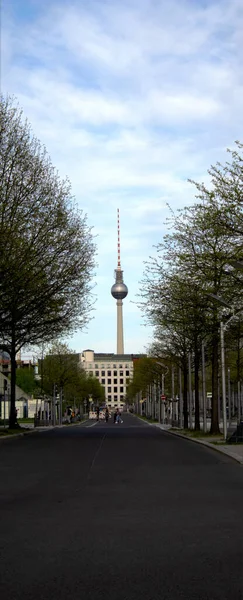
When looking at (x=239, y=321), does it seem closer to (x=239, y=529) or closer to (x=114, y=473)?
(x=114, y=473)

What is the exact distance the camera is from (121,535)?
28.9 feet

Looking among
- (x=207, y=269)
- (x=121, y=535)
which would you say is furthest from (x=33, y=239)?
(x=121, y=535)

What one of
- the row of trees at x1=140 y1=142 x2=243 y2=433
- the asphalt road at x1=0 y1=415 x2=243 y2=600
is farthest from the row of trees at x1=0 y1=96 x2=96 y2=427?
the asphalt road at x1=0 y1=415 x2=243 y2=600

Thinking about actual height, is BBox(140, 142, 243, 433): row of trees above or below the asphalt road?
above

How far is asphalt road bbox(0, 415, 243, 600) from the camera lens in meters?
6.25

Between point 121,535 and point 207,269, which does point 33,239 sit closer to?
Answer: point 207,269

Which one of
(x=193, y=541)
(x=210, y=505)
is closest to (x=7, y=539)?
(x=193, y=541)

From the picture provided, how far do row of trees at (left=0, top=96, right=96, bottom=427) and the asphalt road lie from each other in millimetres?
17467

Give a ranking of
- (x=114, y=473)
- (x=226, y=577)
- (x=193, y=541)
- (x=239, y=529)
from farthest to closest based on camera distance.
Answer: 1. (x=114, y=473)
2. (x=239, y=529)
3. (x=193, y=541)
4. (x=226, y=577)

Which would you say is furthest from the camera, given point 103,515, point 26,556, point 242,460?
point 242,460

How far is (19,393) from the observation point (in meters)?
111

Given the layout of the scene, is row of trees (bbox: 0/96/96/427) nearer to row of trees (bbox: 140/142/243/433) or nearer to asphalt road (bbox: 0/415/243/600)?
row of trees (bbox: 140/142/243/433)

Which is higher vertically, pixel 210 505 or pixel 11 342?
pixel 11 342

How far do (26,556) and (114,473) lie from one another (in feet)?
32.1
